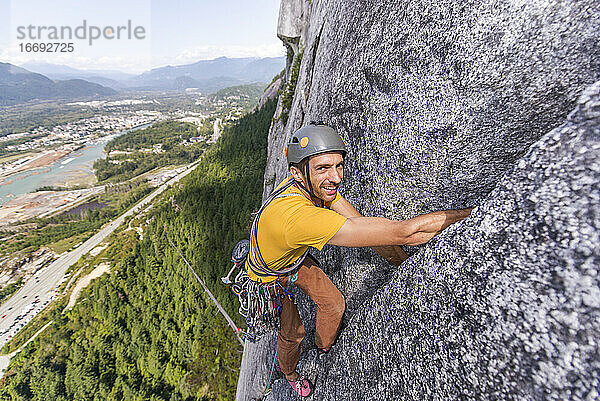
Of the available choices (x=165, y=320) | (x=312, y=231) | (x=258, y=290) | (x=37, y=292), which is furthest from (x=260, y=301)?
(x=37, y=292)

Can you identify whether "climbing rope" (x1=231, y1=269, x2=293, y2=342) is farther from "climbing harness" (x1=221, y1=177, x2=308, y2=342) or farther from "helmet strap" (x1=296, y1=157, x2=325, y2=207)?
"helmet strap" (x1=296, y1=157, x2=325, y2=207)

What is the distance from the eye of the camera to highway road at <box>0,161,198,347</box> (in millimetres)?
45344

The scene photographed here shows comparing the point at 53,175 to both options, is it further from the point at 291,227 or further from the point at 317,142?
the point at 291,227

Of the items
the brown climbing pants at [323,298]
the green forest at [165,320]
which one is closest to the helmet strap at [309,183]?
the brown climbing pants at [323,298]

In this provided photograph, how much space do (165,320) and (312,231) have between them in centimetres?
3457

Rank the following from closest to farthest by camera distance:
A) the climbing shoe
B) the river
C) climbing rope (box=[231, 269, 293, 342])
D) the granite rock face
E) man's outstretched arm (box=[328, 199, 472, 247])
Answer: the granite rock face, man's outstretched arm (box=[328, 199, 472, 247]), climbing rope (box=[231, 269, 293, 342]), the climbing shoe, the river

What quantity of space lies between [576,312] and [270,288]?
9.06 feet

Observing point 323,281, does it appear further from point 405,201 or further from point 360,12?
point 360,12

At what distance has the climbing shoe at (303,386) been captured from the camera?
3.72 metres

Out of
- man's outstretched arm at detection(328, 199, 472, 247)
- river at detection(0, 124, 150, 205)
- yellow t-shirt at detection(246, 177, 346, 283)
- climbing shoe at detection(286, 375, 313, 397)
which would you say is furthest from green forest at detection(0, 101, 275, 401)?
river at detection(0, 124, 150, 205)

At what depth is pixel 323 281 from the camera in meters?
3.40

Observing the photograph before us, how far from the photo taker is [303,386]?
3.74 meters

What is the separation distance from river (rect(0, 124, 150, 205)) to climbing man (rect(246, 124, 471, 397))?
131 metres

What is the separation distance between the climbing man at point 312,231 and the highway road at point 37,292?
59083 mm
